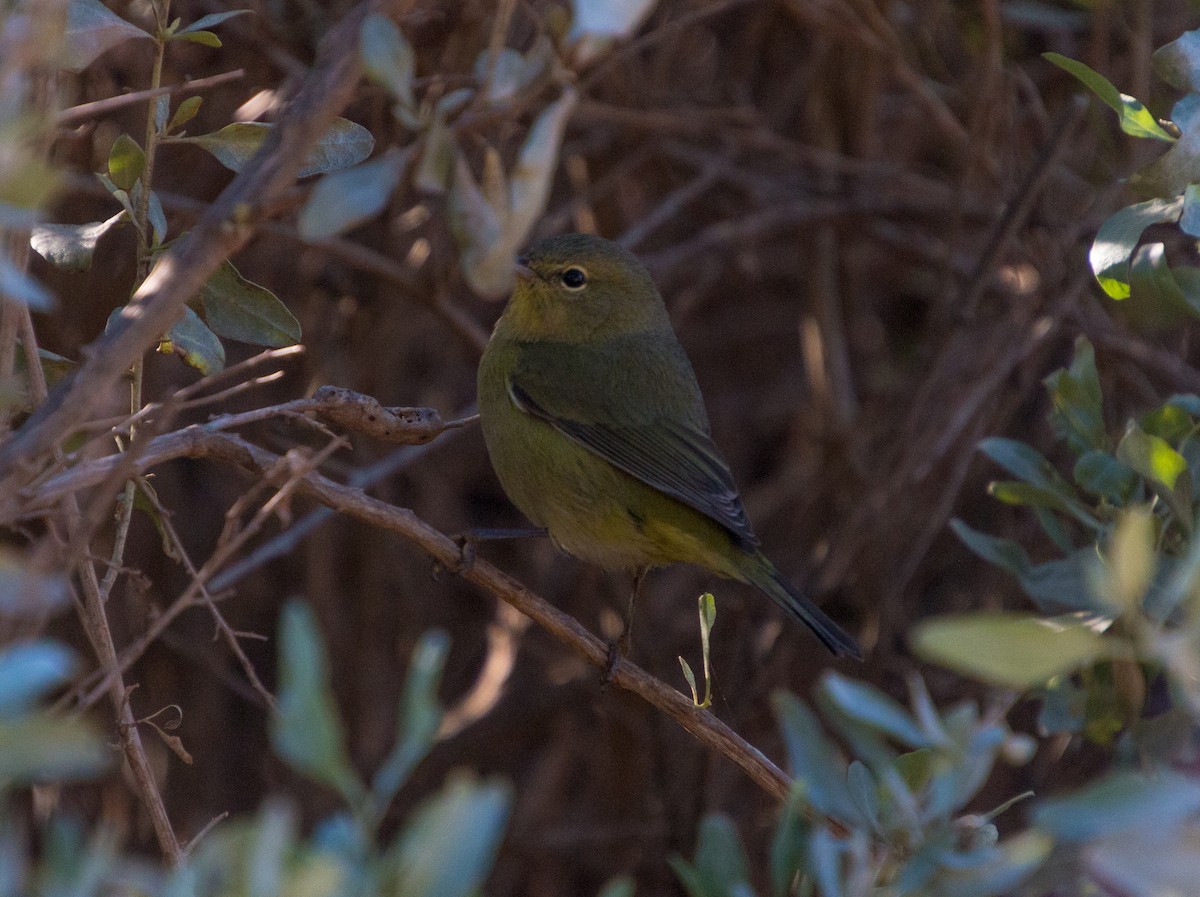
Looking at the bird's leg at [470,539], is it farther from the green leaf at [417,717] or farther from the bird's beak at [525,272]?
the green leaf at [417,717]

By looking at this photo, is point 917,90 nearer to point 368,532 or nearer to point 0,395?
point 368,532

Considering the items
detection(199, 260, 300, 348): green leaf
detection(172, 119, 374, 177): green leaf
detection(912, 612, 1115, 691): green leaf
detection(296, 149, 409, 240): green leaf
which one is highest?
detection(296, 149, 409, 240): green leaf

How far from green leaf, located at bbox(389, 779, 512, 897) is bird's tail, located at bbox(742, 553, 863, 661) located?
226 centimetres

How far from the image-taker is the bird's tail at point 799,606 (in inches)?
132

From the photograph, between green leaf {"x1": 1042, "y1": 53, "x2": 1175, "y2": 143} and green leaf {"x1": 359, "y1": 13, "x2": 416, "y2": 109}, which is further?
green leaf {"x1": 1042, "y1": 53, "x2": 1175, "y2": 143}

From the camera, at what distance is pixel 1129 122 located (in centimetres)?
221

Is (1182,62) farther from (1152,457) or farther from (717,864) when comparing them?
(717,864)

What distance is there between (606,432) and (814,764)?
2385mm

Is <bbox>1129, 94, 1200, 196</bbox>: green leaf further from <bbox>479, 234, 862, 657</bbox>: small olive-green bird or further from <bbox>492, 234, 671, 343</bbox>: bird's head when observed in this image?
<bbox>492, 234, 671, 343</bbox>: bird's head

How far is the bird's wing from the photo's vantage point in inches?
144

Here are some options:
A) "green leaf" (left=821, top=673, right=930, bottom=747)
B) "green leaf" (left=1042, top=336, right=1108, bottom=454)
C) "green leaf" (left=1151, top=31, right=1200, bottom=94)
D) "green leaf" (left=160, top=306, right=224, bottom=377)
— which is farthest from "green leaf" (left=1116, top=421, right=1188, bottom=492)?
"green leaf" (left=160, top=306, right=224, bottom=377)

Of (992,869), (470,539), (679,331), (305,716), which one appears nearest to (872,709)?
(992,869)

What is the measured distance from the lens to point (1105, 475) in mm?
2510

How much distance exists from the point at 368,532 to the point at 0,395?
11.3 feet
